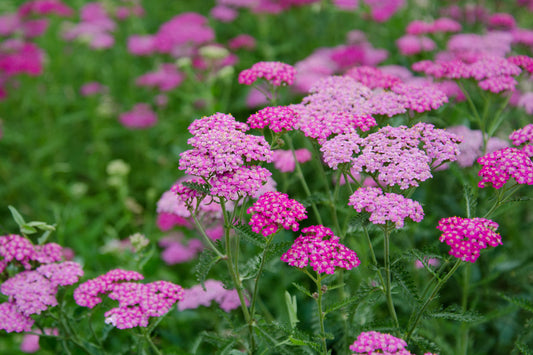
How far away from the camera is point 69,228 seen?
394 cm

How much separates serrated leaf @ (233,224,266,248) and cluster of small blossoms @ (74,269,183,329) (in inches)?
17.8

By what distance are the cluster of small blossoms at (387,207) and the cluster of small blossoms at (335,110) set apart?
35cm

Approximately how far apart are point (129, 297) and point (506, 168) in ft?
5.38

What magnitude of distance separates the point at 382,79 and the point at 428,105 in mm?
431

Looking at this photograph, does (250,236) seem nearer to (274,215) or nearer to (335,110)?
(274,215)

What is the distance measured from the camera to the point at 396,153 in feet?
6.72

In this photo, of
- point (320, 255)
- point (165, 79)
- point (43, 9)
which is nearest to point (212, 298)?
point (320, 255)

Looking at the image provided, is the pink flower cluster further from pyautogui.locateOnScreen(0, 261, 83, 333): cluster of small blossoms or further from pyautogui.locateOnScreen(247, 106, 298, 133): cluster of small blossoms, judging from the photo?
pyautogui.locateOnScreen(247, 106, 298, 133): cluster of small blossoms

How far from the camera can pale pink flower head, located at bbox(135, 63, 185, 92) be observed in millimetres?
5141

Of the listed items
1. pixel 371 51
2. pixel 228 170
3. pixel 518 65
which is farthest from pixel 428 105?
pixel 371 51

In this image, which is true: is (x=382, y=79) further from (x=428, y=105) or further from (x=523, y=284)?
(x=523, y=284)

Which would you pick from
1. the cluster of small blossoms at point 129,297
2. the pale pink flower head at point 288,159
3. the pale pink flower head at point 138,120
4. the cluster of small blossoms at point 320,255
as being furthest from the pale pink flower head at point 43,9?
the cluster of small blossoms at point 320,255

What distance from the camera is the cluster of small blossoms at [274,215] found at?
6.26 feet

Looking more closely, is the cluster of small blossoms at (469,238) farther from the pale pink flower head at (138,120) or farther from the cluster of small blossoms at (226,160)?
the pale pink flower head at (138,120)
